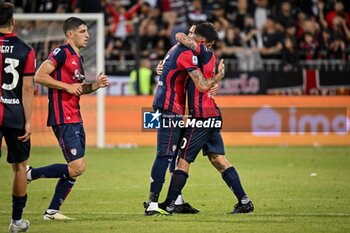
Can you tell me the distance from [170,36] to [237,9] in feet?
8.54

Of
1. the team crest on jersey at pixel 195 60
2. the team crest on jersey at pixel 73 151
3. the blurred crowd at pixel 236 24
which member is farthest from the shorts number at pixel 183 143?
the blurred crowd at pixel 236 24

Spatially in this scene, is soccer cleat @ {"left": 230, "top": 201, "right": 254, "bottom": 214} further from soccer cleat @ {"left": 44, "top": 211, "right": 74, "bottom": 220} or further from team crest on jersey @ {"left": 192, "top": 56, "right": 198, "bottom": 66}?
soccer cleat @ {"left": 44, "top": 211, "right": 74, "bottom": 220}

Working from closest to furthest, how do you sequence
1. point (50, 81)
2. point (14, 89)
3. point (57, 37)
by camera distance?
point (14, 89) → point (50, 81) → point (57, 37)

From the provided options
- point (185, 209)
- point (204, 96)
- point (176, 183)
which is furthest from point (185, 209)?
point (204, 96)

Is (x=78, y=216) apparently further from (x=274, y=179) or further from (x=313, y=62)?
(x=313, y=62)

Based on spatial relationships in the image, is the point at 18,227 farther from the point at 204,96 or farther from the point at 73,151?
the point at 204,96

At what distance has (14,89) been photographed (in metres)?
8.88

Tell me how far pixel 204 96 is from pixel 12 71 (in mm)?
2791

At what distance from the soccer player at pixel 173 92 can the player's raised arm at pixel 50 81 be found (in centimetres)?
117

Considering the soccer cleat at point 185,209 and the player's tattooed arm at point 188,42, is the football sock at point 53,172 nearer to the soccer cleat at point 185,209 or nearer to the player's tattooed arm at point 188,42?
the soccer cleat at point 185,209

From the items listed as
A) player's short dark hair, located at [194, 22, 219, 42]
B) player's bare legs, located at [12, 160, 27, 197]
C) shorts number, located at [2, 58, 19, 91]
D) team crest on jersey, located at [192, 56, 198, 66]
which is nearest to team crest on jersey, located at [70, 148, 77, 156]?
player's bare legs, located at [12, 160, 27, 197]

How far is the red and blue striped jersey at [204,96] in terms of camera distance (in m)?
10.6

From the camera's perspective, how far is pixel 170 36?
77.8 ft

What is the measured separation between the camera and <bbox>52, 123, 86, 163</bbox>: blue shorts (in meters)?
10.1
